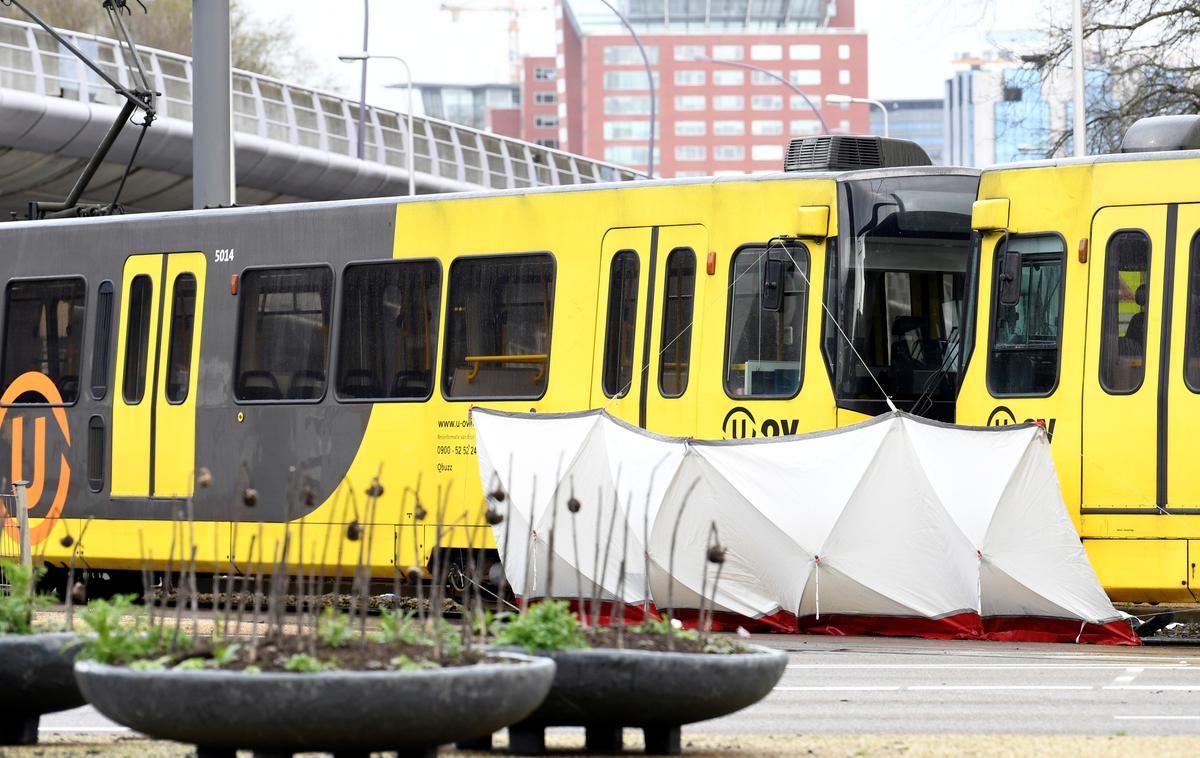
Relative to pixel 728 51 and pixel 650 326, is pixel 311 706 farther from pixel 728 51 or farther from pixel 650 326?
pixel 728 51

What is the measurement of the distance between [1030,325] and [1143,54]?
1699cm

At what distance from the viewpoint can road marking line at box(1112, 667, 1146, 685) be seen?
12008 mm

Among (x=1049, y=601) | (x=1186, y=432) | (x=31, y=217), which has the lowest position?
(x=1049, y=601)

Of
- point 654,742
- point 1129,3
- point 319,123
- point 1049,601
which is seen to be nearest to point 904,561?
point 1049,601

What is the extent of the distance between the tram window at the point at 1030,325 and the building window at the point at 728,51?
6852 inches

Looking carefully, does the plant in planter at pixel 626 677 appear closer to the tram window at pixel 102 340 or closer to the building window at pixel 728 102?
the tram window at pixel 102 340

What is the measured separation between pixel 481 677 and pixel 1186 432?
327 inches

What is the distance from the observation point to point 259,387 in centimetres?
1809

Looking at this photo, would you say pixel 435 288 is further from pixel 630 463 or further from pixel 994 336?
pixel 994 336

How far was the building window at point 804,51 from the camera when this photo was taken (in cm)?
18450

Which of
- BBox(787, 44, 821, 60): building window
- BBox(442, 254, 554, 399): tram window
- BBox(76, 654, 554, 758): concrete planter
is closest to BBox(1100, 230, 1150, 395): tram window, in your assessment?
BBox(442, 254, 554, 399): tram window

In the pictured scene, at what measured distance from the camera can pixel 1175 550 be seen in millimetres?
14297

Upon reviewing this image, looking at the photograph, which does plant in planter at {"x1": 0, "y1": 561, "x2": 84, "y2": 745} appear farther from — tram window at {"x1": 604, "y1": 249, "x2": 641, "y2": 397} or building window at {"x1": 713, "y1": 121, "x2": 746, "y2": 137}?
building window at {"x1": 713, "y1": 121, "x2": 746, "y2": 137}

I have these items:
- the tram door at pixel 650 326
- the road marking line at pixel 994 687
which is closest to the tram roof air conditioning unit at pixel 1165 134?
the tram door at pixel 650 326
